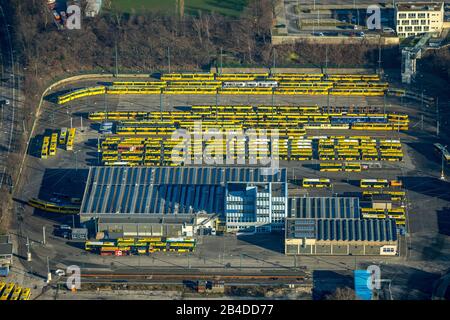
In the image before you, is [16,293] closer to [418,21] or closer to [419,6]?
[418,21]

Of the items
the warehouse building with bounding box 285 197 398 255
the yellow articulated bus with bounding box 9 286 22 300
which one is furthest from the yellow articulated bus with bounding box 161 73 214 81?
the yellow articulated bus with bounding box 9 286 22 300

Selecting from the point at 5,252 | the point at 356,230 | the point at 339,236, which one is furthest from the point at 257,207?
the point at 5,252

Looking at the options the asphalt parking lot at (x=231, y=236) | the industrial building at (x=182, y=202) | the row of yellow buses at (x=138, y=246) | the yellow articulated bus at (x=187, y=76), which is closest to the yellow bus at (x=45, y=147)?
the asphalt parking lot at (x=231, y=236)

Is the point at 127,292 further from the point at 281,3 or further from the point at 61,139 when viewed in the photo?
the point at 281,3

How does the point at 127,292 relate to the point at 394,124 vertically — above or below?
below

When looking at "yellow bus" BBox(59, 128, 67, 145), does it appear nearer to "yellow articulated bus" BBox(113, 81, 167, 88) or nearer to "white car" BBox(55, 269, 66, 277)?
"yellow articulated bus" BBox(113, 81, 167, 88)
